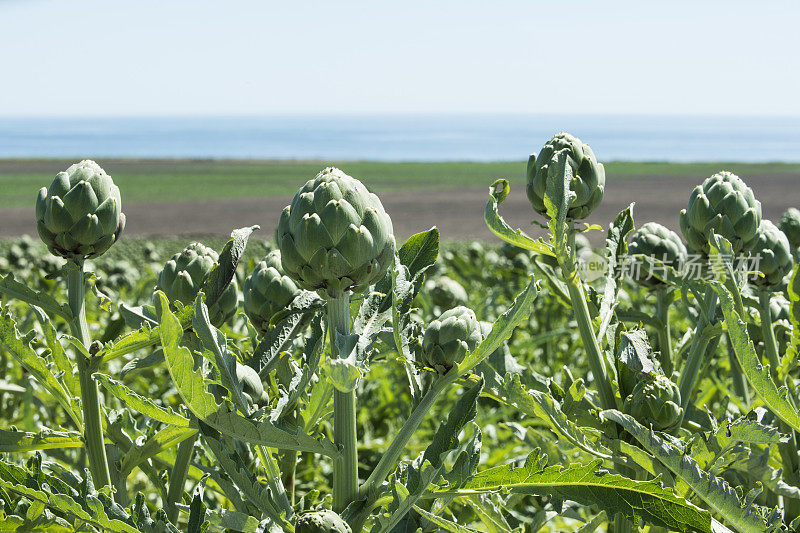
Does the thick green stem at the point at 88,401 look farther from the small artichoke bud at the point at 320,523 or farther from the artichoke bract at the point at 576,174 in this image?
the artichoke bract at the point at 576,174

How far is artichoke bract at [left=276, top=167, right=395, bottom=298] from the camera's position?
54 cm

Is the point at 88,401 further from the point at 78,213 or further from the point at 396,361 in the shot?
the point at 396,361

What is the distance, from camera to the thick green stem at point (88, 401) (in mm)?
720

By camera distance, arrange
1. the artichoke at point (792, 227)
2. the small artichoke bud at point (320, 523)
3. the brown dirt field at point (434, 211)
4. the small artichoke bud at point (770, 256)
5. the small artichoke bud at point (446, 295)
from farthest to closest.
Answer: the brown dirt field at point (434, 211), the small artichoke bud at point (446, 295), the artichoke at point (792, 227), the small artichoke bud at point (770, 256), the small artichoke bud at point (320, 523)

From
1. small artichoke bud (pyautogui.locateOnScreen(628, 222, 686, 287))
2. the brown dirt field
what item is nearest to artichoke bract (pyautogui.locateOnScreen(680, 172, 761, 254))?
small artichoke bud (pyautogui.locateOnScreen(628, 222, 686, 287))

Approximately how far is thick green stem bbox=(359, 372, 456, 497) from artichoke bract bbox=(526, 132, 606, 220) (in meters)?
0.24

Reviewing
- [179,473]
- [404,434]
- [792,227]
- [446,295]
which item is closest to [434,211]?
[446,295]

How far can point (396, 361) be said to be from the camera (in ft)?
2.08

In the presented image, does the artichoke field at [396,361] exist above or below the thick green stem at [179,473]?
above

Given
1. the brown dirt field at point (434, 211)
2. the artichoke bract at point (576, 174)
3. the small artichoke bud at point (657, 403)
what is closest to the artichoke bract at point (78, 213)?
the artichoke bract at point (576, 174)

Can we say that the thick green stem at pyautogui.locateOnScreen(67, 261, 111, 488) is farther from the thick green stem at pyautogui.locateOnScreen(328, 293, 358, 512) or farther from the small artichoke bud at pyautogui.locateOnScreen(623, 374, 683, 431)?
the small artichoke bud at pyautogui.locateOnScreen(623, 374, 683, 431)

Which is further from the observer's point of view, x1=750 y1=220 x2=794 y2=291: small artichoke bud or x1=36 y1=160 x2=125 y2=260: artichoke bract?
x1=750 y1=220 x2=794 y2=291: small artichoke bud

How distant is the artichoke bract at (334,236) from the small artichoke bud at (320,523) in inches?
6.3

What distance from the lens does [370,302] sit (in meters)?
0.65
